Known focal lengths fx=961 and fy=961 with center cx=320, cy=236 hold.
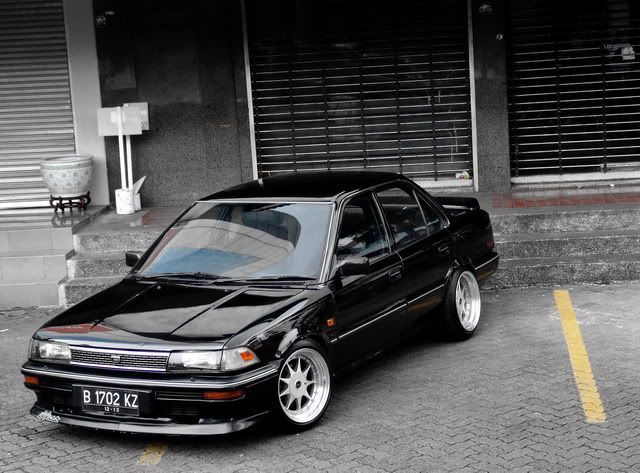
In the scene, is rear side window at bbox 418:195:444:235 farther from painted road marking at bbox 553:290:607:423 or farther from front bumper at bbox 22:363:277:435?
front bumper at bbox 22:363:277:435

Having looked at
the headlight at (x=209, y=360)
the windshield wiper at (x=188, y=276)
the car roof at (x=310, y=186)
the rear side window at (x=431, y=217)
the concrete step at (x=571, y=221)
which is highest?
the car roof at (x=310, y=186)

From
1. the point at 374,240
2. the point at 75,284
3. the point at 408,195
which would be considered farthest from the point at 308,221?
the point at 75,284

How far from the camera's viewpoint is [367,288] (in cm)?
680

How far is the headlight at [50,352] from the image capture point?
6.01 m

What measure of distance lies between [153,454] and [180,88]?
7.56 m

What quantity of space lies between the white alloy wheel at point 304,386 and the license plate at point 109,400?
2.84ft

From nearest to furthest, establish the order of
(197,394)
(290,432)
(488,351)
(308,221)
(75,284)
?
(197,394), (290,432), (308,221), (488,351), (75,284)

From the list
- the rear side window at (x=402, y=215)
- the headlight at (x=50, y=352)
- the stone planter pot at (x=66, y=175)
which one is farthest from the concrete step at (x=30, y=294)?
the rear side window at (x=402, y=215)

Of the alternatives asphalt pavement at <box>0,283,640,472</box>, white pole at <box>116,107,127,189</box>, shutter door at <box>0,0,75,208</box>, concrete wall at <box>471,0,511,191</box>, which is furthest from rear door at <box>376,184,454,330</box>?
shutter door at <box>0,0,75,208</box>

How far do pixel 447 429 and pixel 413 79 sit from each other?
742cm

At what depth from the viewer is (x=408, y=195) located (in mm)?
7797

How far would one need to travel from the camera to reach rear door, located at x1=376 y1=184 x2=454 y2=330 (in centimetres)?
735

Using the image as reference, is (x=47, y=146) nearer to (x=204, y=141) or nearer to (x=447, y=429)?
(x=204, y=141)

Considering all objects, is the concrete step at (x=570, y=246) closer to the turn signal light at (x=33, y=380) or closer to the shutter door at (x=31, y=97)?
the turn signal light at (x=33, y=380)
